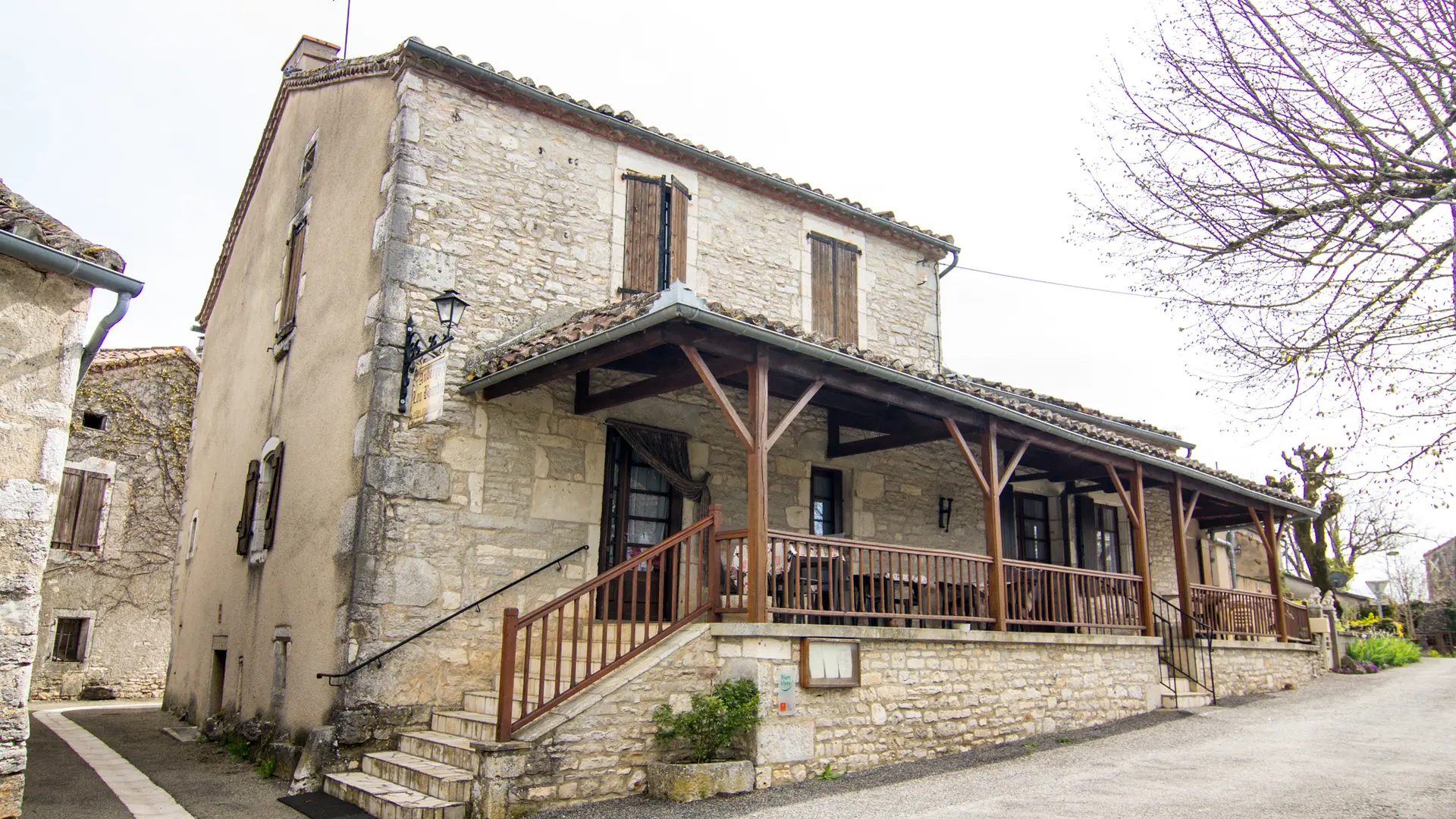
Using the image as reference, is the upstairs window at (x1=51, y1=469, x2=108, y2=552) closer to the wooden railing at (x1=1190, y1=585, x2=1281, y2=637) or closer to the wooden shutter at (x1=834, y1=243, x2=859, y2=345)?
the wooden shutter at (x1=834, y1=243, x2=859, y2=345)

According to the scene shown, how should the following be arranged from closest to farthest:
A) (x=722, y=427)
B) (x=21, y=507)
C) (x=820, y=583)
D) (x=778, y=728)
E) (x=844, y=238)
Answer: (x=21, y=507)
(x=778, y=728)
(x=820, y=583)
(x=722, y=427)
(x=844, y=238)

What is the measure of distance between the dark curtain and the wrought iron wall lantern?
5.44ft

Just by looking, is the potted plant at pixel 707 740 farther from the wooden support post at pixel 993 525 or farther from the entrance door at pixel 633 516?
the wooden support post at pixel 993 525

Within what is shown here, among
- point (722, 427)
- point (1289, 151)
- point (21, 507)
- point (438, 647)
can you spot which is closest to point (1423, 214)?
point (1289, 151)

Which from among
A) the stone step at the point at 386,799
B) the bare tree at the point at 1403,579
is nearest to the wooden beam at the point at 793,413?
the stone step at the point at 386,799

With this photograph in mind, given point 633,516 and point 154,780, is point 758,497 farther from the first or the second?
point 154,780

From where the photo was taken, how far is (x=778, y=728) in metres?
6.40

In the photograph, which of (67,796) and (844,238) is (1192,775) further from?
(67,796)

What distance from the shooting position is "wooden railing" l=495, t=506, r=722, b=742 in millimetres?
5773

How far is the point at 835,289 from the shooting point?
11.0 metres

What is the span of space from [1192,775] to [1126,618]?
3395 mm

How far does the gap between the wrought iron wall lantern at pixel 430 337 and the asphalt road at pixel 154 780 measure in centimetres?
284

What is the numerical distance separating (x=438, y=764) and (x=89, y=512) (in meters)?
9.89

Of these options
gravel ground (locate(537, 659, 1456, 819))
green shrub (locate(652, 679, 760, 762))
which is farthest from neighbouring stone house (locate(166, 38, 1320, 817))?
gravel ground (locate(537, 659, 1456, 819))
